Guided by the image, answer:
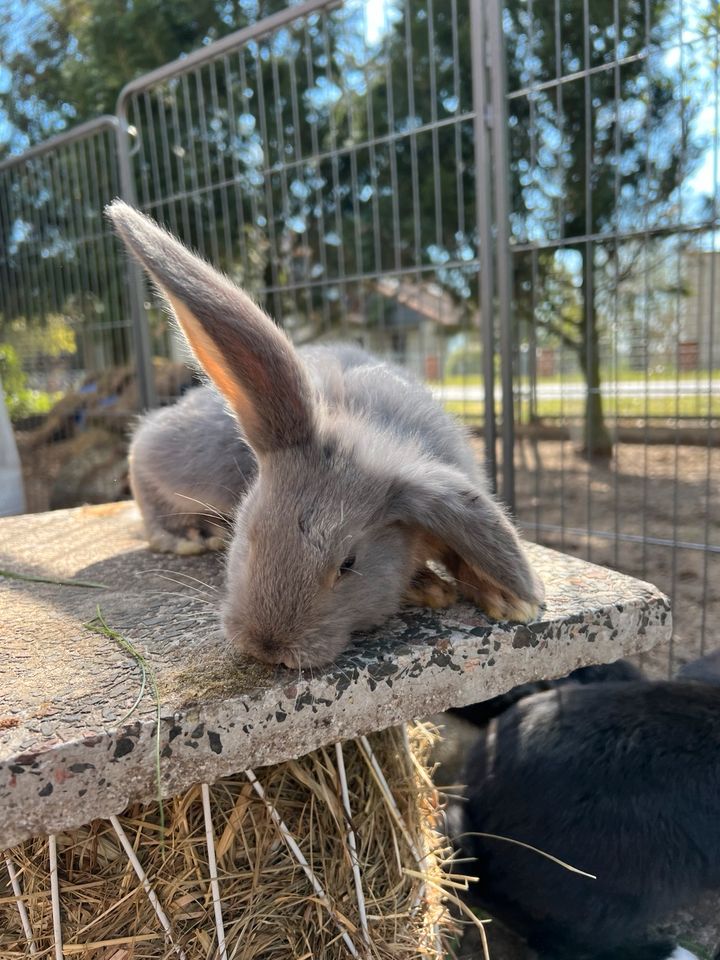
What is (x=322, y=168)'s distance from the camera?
4.49 m

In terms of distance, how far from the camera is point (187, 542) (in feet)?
7.36

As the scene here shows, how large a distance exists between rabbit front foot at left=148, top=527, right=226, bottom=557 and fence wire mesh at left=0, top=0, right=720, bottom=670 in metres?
1.50

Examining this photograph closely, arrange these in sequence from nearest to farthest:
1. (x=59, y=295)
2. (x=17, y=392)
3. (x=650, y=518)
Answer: (x=650, y=518)
(x=59, y=295)
(x=17, y=392)

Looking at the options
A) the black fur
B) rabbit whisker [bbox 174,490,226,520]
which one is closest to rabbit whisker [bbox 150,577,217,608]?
rabbit whisker [bbox 174,490,226,520]

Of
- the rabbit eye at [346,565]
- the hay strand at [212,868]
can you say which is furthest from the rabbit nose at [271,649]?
the hay strand at [212,868]

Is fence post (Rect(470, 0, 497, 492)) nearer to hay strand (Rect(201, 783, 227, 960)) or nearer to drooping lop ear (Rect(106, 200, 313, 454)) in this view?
drooping lop ear (Rect(106, 200, 313, 454))

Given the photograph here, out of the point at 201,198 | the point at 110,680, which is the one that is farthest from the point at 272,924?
the point at 201,198

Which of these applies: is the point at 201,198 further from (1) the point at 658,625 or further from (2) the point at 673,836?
(2) the point at 673,836

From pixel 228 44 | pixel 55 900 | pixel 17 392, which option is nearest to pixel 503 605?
pixel 55 900

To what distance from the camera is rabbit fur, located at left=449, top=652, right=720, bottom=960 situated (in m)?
1.81

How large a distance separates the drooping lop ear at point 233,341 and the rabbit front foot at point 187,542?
2.54 feet

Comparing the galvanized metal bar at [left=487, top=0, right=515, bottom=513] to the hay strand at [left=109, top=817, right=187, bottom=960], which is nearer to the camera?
the hay strand at [left=109, top=817, right=187, bottom=960]

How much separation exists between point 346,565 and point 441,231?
2.60 meters

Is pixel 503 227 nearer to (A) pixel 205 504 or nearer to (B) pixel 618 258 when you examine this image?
(B) pixel 618 258
